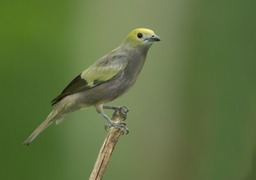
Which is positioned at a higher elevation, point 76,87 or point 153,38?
point 153,38

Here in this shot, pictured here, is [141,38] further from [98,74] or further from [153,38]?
[98,74]

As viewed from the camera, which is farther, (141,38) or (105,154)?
(141,38)

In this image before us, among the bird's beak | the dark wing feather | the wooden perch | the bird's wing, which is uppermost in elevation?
the bird's beak

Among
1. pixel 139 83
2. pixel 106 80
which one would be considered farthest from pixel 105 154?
pixel 139 83

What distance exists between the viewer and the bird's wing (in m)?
2.85

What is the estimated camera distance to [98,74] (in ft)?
9.38

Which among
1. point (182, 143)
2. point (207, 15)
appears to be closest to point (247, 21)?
point (207, 15)

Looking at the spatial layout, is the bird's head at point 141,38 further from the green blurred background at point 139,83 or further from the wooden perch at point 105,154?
the green blurred background at point 139,83

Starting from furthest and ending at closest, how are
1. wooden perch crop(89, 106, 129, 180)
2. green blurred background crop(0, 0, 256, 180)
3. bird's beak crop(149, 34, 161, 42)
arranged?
green blurred background crop(0, 0, 256, 180)
bird's beak crop(149, 34, 161, 42)
wooden perch crop(89, 106, 129, 180)

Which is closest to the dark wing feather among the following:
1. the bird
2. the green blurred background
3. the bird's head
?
the bird

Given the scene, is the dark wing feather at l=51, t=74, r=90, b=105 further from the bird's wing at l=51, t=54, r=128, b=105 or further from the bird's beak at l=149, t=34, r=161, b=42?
the bird's beak at l=149, t=34, r=161, b=42

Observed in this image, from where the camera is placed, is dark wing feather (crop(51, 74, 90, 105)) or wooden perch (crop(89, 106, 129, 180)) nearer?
wooden perch (crop(89, 106, 129, 180))

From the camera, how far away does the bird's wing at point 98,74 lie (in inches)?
112

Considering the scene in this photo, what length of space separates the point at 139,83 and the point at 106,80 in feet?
5.25
